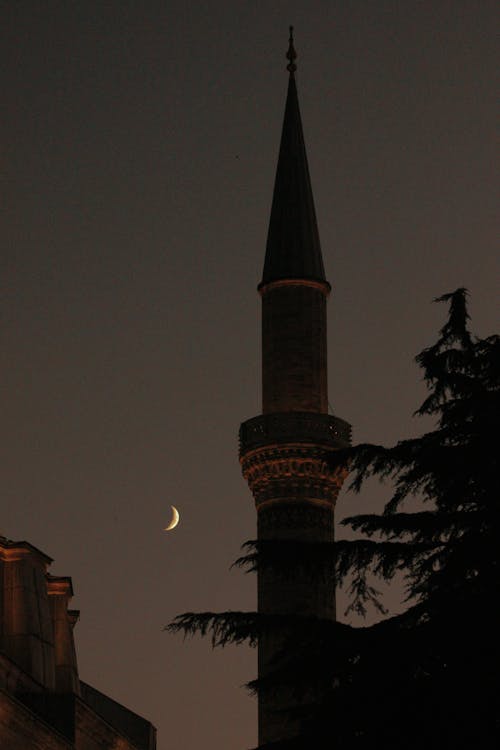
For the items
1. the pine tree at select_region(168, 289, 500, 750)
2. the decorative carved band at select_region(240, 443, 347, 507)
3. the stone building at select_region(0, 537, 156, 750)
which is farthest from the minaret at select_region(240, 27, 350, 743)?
the pine tree at select_region(168, 289, 500, 750)

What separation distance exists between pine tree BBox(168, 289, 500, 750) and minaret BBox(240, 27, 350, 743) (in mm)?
31217

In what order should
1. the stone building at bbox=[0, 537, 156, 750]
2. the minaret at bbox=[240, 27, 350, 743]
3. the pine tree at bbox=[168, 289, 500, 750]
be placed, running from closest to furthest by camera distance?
1. the pine tree at bbox=[168, 289, 500, 750]
2. the stone building at bbox=[0, 537, 156, 750]
3. the minaret at bbox=[240, 27, 350, 743]

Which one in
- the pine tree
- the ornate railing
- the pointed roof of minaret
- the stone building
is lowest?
the pine tree

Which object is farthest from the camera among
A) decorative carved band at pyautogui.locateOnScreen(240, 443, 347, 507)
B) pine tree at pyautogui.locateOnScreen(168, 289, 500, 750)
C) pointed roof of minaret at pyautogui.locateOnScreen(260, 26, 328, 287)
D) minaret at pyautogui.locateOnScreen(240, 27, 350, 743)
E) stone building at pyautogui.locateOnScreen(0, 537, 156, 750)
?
pointed roof of minaret at pyautogui.locateOnScreen(260, 26, 328, 287)

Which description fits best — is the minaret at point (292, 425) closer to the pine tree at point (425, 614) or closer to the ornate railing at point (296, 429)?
the ornate railing at point (296, 429)

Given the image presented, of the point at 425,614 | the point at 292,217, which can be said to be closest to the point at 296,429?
the point at 292,217

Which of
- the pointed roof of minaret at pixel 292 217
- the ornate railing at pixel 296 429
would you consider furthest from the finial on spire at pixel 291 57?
the ornate railing at pixel 296 429

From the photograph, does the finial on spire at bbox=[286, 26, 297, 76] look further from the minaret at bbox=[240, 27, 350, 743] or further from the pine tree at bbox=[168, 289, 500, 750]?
the pine tree at bbox=[168, 289, 500, 750]

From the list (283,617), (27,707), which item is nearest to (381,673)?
(283,617)

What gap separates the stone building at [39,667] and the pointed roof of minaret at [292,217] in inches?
551

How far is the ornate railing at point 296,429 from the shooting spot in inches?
2009

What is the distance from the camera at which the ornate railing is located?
51.0 m

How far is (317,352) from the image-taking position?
5231 cm

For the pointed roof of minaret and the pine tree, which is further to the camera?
the pointed roof of minaret
